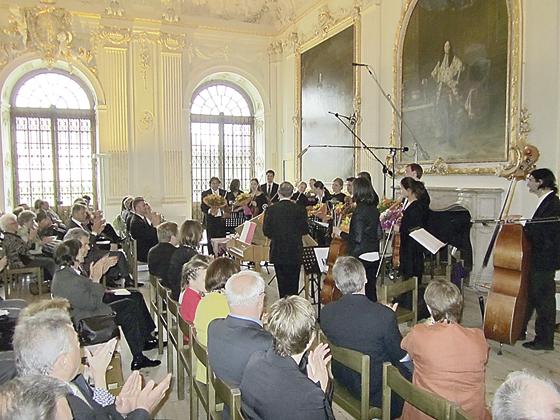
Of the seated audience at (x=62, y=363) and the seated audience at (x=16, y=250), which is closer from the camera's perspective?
the seated audience at (x=62, y=363)

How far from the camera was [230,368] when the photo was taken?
236 cm

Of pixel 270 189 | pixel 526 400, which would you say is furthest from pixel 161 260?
pixel 270 189

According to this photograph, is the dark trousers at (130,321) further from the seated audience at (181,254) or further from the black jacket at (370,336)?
the black jacket at (370,336)

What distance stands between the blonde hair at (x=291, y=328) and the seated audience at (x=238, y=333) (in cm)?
32

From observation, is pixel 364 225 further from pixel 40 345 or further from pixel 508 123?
pixel 40 345

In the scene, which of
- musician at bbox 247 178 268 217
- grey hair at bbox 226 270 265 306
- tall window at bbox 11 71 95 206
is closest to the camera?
grey hair at bbox 226 270 265 306

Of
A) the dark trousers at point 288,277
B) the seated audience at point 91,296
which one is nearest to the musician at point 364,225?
the dark trousers at point 288,277

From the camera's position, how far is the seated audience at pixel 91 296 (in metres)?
3.82

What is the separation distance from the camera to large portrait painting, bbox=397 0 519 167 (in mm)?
6453

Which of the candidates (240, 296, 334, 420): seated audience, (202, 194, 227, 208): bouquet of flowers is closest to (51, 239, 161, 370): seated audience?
(240, 296, 334, 420): seated audience

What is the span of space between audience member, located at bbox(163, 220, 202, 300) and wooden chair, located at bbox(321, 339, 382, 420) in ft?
7.17

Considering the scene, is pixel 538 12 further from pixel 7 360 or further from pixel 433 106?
pixel 7 360

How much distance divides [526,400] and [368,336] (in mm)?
1286

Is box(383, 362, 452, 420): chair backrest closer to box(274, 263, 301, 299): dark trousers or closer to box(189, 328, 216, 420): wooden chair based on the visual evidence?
box(189, 328, 216, 420): wooden chair
